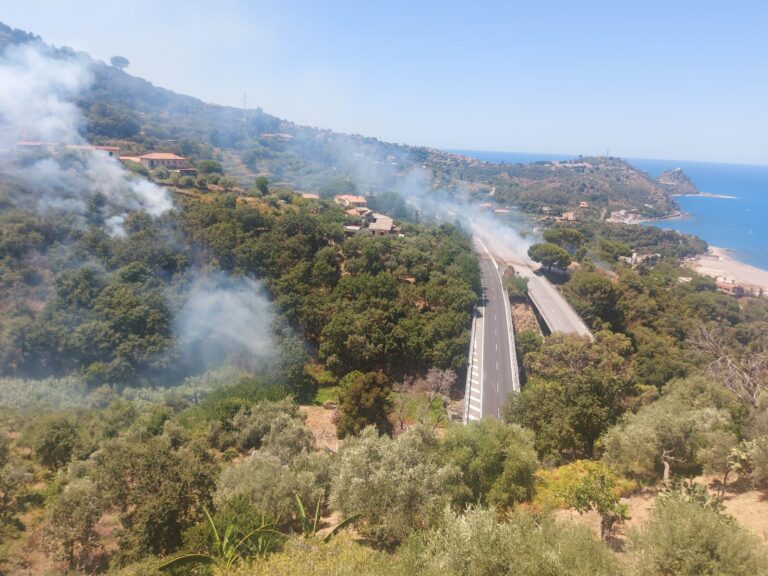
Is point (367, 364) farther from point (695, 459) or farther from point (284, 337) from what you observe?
point (695, 459)

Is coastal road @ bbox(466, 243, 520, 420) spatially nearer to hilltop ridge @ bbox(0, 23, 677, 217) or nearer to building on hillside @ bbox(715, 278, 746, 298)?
building on hillside @ bbox(715, 278, 746, 298)

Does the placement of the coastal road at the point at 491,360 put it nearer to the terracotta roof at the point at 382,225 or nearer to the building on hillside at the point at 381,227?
the building on hillside at the point at 381,227

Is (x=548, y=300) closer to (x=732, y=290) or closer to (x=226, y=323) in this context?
(x=226, y=323)

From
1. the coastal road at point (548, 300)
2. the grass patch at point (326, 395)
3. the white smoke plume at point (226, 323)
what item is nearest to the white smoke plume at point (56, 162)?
the white smoke plume at point (226, 323)

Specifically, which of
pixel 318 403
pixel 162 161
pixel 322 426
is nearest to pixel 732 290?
pixel 318 403

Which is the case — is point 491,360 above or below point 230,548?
below

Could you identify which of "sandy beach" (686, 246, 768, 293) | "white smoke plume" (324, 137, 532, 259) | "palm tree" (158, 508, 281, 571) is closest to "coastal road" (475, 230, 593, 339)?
"white smoke plume" (324, 137, 532, 259)
